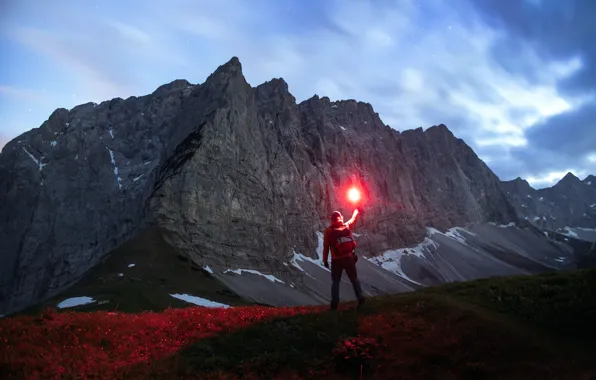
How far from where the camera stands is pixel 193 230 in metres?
148

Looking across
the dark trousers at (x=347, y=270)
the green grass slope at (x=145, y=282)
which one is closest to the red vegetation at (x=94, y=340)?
the dark trousers at (x=347, y=270)

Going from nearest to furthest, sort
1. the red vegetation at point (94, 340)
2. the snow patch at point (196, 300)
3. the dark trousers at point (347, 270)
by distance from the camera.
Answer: the red vegetation at point (94, 340) → the dark trousers at point (347, 270) → the snow patch at point (196, 300)

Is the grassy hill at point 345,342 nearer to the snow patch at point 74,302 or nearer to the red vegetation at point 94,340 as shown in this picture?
the red vegetation at point 94,340

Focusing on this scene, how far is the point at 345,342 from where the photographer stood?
13.1 meters

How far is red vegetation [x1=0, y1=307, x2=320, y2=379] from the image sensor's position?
11.3m

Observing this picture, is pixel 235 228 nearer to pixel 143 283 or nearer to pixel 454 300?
pixel 143 283

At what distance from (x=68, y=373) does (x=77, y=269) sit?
631ft

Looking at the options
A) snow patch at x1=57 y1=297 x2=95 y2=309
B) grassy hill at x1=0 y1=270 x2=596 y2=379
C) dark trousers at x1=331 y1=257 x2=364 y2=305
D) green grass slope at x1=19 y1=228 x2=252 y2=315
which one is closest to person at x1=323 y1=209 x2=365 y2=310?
dark trousers at x1=331 y1=257 x2=364 y2=305

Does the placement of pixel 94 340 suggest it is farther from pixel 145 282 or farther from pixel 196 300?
pixel 145 282

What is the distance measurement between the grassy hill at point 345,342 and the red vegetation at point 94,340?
0.03 m

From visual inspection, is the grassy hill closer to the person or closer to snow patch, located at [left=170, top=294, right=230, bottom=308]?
the person

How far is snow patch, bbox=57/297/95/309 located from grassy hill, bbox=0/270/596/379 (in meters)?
64.5

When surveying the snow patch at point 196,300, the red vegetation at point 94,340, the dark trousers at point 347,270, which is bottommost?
the snow patch at point 196,300

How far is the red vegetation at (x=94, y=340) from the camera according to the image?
1132 cm
